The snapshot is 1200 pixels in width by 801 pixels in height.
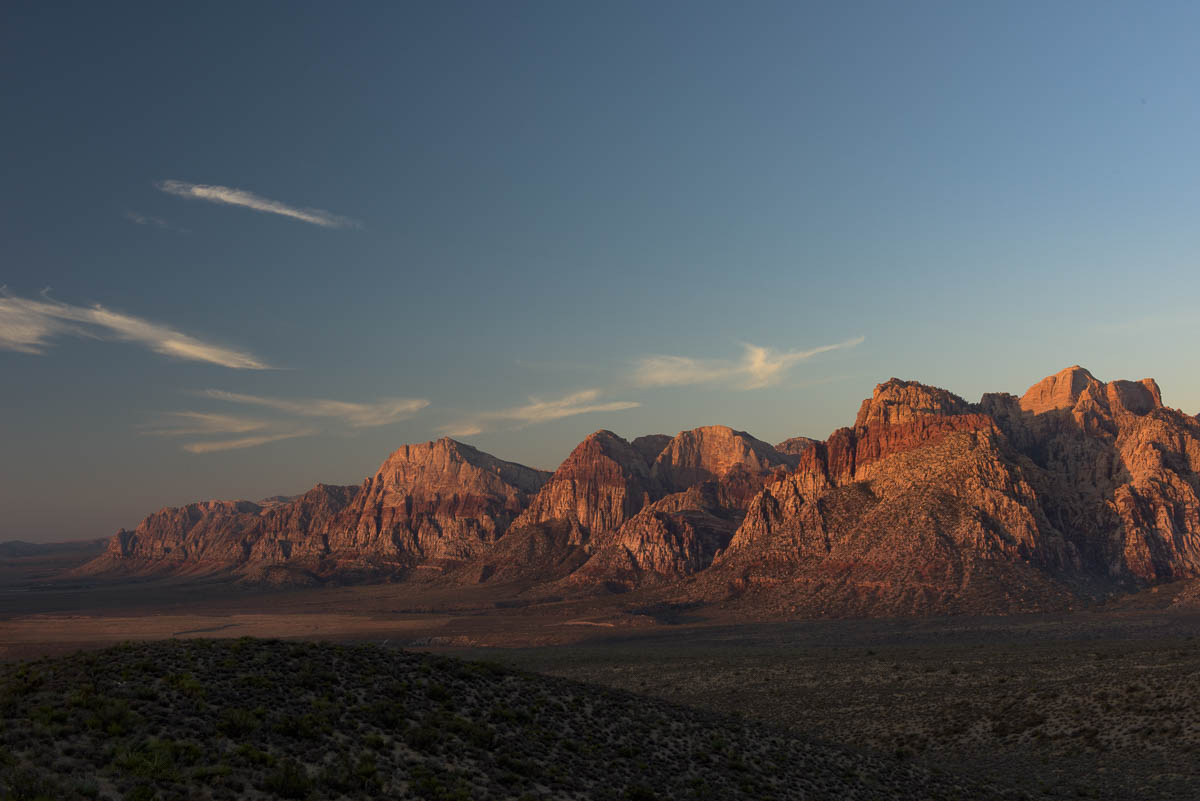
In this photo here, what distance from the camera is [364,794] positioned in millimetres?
26453

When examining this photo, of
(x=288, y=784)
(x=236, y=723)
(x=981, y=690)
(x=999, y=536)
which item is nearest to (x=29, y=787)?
(x=288, y=784)

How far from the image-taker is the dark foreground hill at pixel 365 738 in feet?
81.9

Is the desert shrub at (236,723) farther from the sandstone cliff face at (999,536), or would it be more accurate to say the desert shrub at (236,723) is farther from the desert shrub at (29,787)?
the sandstone cliff face at (999,536)

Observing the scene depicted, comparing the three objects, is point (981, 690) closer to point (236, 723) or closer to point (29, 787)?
point (236, 723)

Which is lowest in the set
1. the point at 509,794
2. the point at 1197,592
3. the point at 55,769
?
the point at 1197,592

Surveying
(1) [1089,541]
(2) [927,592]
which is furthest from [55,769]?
(1) [1089,541]

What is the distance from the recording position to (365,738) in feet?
101

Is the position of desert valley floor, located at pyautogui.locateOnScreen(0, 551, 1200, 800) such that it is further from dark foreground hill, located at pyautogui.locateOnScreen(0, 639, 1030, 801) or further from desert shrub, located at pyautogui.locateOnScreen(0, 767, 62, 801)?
desert shrub, located at pyautogui.locateOnScreen(0, 767, 62, 801)

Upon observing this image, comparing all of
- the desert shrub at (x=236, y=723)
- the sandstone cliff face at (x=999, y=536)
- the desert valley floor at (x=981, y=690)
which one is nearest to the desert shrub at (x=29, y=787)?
the desert shrub at (x=236, y=723)

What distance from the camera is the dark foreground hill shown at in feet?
81.9

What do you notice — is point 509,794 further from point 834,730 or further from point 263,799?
point 834,730

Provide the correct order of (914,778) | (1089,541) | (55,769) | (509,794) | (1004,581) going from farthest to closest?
1. (1089,541)
2. (1004,581)
3. (914,778)
4. (509,794)
5. (55,769)

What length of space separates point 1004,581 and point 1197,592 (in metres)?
34.9

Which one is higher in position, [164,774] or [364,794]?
[164,774]
